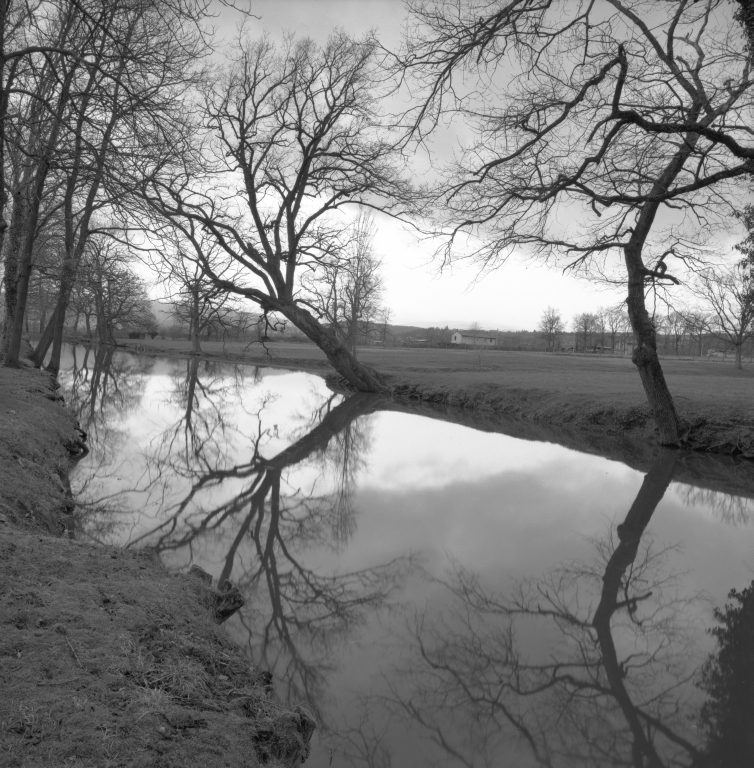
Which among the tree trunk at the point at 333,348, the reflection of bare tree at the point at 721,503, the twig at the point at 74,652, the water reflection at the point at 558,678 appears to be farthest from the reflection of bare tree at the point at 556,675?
the tree trunk at the point at 333,348

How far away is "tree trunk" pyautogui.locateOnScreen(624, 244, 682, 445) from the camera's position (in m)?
12.1

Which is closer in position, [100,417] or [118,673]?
[118,673]

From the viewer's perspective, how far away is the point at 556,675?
163 inches

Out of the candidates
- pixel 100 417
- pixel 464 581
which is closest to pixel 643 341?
pixel 464 581

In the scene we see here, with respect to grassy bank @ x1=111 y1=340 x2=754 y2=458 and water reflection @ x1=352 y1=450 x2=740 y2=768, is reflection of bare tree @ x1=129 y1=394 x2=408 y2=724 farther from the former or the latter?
grassy bank @ x1=111 y1=340 x2=754 y2=458

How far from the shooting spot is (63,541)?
4.73 metres

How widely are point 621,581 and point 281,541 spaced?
373 cm

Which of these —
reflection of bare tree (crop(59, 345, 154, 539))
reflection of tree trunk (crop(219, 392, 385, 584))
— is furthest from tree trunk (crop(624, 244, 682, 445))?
reflection of bare tree (crop(59, 345, 154, 539))

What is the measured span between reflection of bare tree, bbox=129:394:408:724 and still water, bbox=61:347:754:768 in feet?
0.09

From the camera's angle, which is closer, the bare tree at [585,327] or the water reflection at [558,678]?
the water reflection at [558,678]

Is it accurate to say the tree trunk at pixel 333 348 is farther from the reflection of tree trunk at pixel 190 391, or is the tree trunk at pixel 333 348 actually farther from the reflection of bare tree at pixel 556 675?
the reflection of bare tree at pixel 556 675

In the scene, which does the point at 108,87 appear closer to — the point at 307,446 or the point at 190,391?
the point at 307,446

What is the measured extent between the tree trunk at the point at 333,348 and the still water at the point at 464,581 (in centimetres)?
944

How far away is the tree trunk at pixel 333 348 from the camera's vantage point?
2159 centimetres
